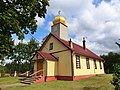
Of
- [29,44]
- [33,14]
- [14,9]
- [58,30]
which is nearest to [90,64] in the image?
[58,30]

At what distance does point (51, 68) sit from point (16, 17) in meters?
10.9

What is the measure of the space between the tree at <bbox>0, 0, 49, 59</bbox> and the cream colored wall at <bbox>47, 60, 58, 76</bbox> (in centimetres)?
743

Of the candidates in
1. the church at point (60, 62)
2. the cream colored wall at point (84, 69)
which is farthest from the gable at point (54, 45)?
the cream colored wall at point (84, 69)

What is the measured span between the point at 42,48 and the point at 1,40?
47.4ft

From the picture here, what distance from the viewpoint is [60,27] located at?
2766cm

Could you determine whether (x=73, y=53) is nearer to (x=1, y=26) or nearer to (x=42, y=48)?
(x=42, y=48)

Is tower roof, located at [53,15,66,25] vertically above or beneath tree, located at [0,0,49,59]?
above

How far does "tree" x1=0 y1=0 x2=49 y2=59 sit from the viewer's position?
42.2 feet

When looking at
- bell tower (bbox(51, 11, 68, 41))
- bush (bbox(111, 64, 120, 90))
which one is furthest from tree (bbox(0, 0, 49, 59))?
bell tower (bbox(51, 11, 68, 41))

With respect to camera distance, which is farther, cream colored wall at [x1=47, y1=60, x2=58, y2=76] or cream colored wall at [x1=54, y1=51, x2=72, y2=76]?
cream colored wall at [x1=54, y1=51, x2=72, y2=76]

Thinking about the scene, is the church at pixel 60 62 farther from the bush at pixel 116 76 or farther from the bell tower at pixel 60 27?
the bush at pixel 116 76

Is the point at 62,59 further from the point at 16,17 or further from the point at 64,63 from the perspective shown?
the point at 16,17

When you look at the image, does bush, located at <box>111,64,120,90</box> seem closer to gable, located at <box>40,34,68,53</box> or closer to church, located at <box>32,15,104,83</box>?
church, located at <box>32,15,104,83</box>

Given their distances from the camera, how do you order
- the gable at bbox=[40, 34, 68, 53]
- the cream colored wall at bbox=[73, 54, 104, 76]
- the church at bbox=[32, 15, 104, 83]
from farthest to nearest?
1. the gable at bbox=[40, 34, 68, 53]
2. the cream colored wall at bbox=[73, 54, 104, 76]
3. the church at bbox=[32, 15, 104, 83]
